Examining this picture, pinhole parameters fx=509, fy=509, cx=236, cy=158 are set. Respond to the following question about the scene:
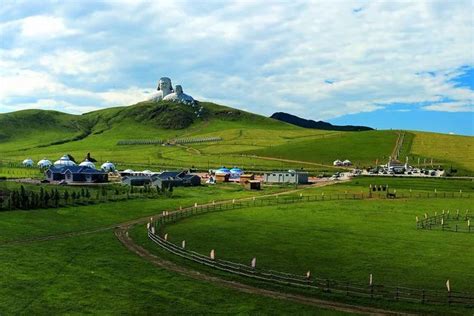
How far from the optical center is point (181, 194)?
99375mm

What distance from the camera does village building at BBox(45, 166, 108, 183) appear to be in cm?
12012

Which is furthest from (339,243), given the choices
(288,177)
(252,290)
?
(288,177)

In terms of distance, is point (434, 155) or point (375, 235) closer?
point (375, 235)

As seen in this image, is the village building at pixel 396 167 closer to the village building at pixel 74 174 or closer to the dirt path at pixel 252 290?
the village building at pixel 74 174

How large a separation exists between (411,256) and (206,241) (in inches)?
794

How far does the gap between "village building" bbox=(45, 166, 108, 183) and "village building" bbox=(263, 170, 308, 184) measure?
42025mm

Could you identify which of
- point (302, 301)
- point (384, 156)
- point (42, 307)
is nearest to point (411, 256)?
point (302, 301)

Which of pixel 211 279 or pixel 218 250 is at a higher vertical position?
pixel 218 250

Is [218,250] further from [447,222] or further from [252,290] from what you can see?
[447,222]

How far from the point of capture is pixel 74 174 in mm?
119875

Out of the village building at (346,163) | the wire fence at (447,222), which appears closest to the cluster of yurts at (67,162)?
the village building at (346,163)

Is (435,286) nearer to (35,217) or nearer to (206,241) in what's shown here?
(206,241)

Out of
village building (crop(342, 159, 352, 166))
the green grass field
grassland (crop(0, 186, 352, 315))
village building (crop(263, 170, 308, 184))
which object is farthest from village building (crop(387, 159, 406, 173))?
grassland (crop(0, 186, 352, 315))

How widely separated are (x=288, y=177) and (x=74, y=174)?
5164 cm
